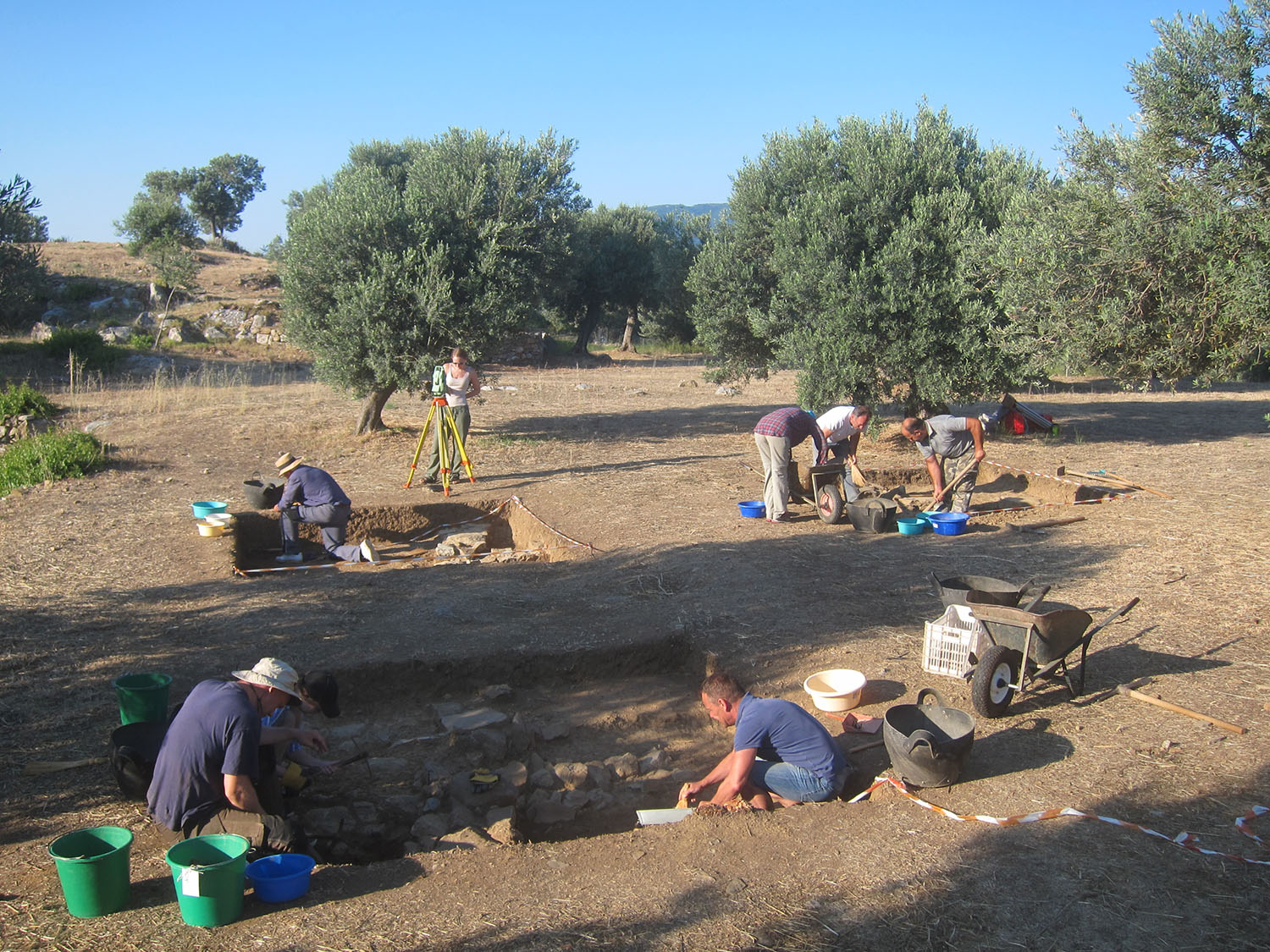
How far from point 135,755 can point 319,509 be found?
5369 millimetres

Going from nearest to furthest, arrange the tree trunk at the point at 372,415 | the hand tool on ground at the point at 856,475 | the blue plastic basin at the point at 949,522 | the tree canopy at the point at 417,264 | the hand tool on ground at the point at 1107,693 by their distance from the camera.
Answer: the hand tool on ground at the point at 1107,693 < the blue plastic basin at the point at 949,522 < the hand tool on ground at the point at 856,475 < the tree canopy at the point at 417,264 < the tree trunk at the point at 372,415

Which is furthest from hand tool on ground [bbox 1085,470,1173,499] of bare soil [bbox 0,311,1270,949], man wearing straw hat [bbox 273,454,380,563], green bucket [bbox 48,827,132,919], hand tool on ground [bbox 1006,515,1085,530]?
green bucket [bbox 48,827,132,919]

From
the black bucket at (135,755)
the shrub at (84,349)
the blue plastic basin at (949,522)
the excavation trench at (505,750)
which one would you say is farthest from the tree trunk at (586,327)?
the black bucket at (135,755)

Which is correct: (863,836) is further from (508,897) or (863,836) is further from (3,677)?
(3,677)

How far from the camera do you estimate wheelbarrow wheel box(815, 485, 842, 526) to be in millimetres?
10266

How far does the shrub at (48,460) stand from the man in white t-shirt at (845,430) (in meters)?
9.90

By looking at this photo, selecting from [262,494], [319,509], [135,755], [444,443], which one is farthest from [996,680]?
[262,494]

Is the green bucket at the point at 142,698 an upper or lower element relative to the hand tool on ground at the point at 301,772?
upper

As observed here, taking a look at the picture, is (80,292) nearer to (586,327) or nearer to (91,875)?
(586,327)

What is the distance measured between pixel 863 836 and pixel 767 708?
82 cm

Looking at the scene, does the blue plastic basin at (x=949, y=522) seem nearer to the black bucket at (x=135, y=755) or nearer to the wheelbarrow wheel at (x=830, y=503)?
the wheelbarrow wheel at (x=830, y=503)

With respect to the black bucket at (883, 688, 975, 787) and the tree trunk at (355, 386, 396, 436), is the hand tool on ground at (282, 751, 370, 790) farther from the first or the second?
the tree trunk at (355, 386, 396, 436)

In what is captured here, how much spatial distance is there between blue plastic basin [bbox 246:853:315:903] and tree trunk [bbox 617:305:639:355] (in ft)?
105

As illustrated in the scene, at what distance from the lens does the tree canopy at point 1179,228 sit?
7.25m
